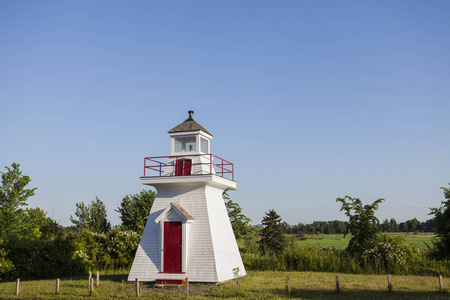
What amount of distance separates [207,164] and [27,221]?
19867mm

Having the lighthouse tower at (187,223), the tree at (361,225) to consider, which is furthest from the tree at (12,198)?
the tree at (361,225)

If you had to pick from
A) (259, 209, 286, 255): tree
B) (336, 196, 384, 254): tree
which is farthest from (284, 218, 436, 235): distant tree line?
(336, 196, 384, 254): tree

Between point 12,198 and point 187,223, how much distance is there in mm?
19280

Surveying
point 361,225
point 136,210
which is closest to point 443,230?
point 361,225

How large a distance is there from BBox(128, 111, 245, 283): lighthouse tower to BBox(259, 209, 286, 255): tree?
26.7 metres

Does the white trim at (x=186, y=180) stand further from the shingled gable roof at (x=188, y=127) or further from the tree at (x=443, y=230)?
the tree at (x=443, y=230)

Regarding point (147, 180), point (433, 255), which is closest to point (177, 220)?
point (147, 180)

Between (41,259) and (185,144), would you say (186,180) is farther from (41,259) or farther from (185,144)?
(41,259)

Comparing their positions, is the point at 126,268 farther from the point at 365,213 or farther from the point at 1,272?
the point at 365,213

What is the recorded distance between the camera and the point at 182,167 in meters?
→ 22.4

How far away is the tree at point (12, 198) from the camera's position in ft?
106

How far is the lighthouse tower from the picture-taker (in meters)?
20.6

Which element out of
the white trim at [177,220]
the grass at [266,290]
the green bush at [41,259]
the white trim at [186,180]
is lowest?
the grass at [266,290]

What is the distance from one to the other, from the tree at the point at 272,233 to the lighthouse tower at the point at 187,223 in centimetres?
2671
